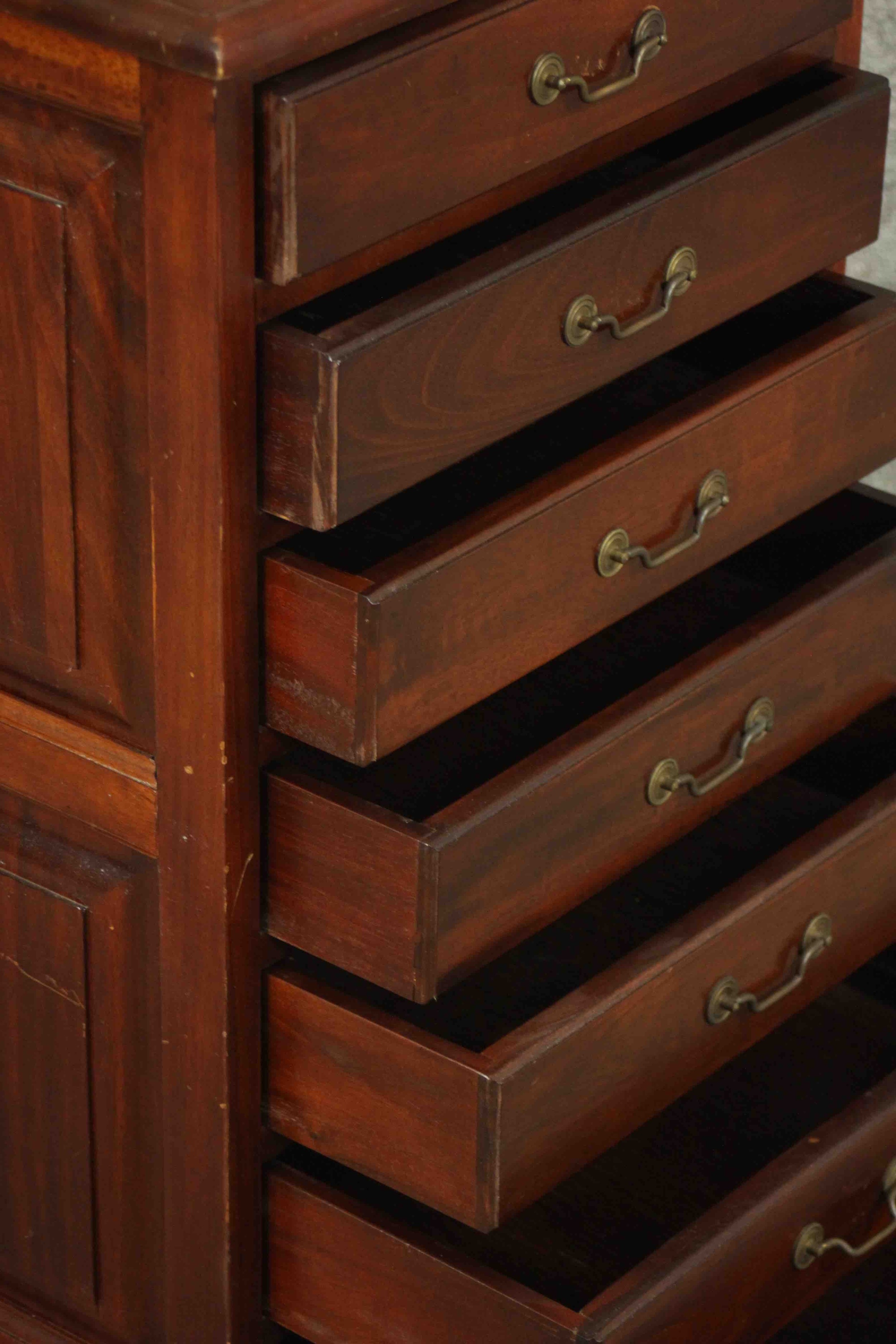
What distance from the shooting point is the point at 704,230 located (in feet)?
4.03

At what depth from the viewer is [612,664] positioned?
58.1 inches

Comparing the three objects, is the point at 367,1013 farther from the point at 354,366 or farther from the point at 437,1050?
the point at 354,366

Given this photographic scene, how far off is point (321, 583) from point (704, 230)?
29 centimetres

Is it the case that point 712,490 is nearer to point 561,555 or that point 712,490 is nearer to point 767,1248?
point 561,555

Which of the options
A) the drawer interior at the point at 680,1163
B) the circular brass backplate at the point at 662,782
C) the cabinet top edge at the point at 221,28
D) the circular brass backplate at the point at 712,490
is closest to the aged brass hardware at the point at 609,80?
the cabinet top edge at the point at 221,28

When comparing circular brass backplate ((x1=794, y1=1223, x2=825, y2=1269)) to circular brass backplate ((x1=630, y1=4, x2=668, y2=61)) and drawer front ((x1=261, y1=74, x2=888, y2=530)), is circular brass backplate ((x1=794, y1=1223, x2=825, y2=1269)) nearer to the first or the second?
drawer front ((x1=261, y1=74, x2=888, y2=530))

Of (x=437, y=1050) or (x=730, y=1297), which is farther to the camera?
(x=730, y=1297)

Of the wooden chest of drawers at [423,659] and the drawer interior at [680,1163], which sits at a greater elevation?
→ the wooden chest of drawers at [423,659]

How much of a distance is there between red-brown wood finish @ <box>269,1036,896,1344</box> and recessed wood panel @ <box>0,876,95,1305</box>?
114 mm

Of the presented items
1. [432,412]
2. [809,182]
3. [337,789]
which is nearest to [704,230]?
[809,182]

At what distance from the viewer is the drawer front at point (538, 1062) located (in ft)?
3.80

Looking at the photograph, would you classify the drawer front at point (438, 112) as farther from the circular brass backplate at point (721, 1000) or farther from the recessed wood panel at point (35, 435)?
the circular brass backplate at point (721, 1000)

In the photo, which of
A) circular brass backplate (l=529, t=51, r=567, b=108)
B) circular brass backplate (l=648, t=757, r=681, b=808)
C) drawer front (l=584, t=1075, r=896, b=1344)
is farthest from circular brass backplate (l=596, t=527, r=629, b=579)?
drawer front (l=584, t=1075, r=896, b=1344)

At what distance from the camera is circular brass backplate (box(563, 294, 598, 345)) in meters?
1.16
